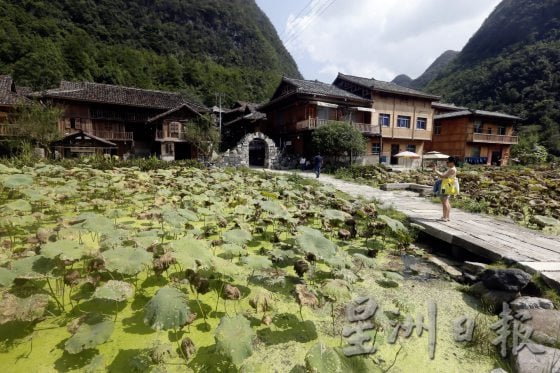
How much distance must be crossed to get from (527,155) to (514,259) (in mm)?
31840

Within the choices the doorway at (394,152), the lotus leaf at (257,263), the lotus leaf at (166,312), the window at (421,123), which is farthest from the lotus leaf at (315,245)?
the window at (421,123)

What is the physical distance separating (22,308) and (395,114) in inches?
1082

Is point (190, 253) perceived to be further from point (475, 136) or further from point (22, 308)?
point (475, 136)

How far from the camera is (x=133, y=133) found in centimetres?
2884

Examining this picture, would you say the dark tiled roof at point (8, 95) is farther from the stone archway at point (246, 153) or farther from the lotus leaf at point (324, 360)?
the lotus leaf at point (324, 360)

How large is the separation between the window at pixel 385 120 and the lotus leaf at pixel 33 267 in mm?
25800

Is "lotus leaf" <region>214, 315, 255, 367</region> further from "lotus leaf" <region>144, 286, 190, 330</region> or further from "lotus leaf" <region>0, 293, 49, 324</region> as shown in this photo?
"lotus leaf" <region>0, 293, 49, 324</region>

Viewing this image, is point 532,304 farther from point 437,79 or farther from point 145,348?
point 437,79

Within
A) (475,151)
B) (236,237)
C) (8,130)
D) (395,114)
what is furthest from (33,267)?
(475,151)

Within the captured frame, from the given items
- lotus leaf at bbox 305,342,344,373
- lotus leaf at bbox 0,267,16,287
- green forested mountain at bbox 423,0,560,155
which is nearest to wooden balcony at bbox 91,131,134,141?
lotus leaf at bbox 0,267,16,287

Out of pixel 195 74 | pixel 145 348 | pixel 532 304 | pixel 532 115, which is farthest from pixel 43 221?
pixel 195 74

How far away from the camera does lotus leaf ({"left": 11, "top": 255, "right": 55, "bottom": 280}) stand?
2.46m

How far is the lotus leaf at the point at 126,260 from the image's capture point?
2520 millimetres

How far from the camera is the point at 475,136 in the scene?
89.9ft
